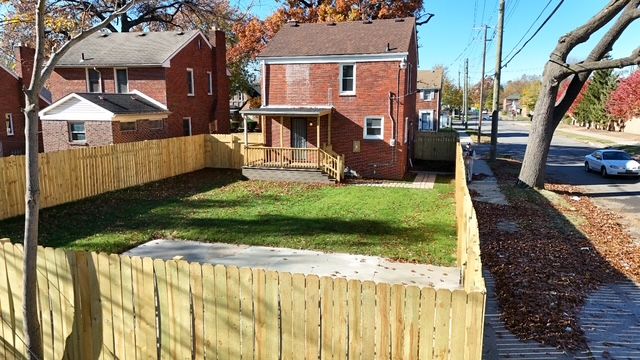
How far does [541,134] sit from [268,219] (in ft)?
41.2

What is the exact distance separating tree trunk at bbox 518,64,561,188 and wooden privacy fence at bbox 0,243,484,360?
1733 cm

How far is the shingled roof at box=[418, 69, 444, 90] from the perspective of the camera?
195 ft

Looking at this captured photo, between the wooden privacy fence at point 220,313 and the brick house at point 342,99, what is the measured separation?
644 inches

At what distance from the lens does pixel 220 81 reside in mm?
33250

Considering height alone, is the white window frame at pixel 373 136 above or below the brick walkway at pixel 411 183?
above

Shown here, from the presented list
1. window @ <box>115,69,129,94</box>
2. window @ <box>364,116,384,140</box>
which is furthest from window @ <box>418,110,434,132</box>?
window @ <box>115,69,129,94</box>

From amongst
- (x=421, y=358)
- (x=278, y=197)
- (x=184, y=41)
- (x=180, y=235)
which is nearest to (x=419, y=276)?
(x=421, y=358)

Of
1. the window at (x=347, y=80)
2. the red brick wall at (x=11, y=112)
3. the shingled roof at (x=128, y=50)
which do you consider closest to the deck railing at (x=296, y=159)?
the window at (x=347, y=80)

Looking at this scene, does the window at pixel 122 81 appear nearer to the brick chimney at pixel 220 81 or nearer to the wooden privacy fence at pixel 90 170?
the brick chimney at pixel 220 81

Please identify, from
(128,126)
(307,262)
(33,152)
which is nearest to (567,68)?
(307,262)

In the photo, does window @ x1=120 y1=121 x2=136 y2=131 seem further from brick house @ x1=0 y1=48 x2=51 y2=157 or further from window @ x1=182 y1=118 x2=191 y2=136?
brick house @ x1=0 y1=48 x2=51 y2=157

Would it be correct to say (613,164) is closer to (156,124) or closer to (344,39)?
(344,39)

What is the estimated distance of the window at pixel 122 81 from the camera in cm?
2838

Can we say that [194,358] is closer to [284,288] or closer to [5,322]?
[284,288]
